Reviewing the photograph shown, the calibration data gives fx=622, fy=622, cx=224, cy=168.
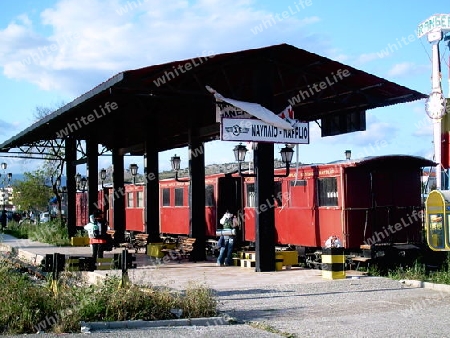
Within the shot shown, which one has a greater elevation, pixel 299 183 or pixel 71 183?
pixel 71 183

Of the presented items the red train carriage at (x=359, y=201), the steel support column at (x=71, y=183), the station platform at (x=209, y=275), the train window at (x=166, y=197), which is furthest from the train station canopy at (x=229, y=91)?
the steel support column at (x=71, y=183)

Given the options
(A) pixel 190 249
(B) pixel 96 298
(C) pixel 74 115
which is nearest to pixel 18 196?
(C) pixel 74 115

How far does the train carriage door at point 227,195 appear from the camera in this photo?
71.9 feet

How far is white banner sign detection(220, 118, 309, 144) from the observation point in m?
14.0

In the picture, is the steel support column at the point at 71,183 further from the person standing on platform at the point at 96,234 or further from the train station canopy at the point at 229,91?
the person standing on platform at the point at 96,234

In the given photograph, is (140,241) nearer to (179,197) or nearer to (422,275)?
(179,197)

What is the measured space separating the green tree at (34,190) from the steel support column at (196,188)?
120ft

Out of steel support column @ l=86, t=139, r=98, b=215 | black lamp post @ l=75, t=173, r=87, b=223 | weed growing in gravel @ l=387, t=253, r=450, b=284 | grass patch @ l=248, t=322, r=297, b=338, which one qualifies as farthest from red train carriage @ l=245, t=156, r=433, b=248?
black lamp post @ l=75, t=173, r=87, b=223

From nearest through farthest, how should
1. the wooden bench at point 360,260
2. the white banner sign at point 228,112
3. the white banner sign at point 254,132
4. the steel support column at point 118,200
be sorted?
1. the white banner sign at point 254,132
2. the white banner sign at point 228,112
3. the wooden bench at point 360,260
4. the steel support column at point 118,200

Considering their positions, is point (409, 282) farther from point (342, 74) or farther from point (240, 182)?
point (240, 182)

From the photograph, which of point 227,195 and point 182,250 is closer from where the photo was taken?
point 182,250

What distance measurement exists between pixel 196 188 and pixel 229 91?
3049mm

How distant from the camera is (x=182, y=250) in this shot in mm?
18125

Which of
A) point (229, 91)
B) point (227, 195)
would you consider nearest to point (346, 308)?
point (229, 91)
